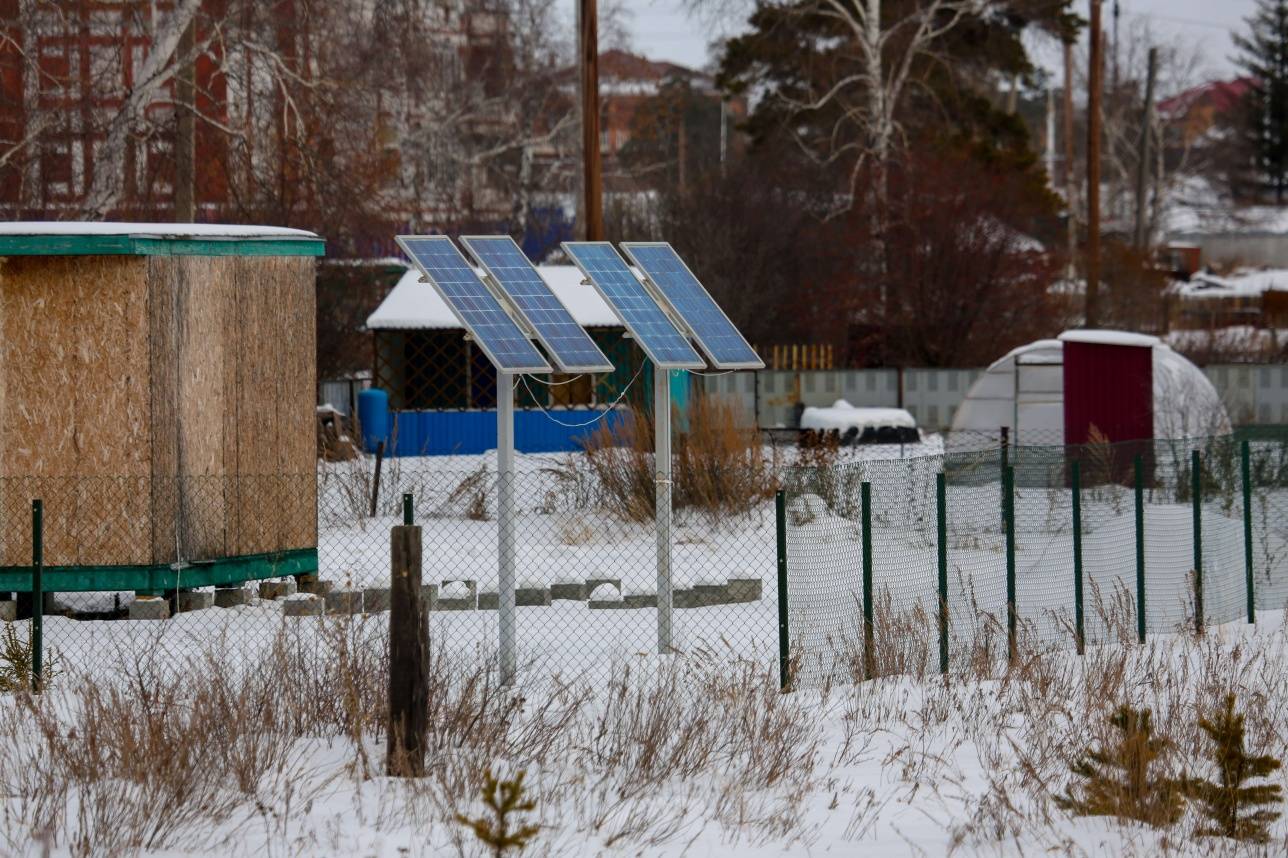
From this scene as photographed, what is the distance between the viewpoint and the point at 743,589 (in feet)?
43.4

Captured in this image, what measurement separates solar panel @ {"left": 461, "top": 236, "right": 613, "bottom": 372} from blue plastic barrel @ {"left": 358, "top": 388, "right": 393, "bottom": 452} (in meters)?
13.8

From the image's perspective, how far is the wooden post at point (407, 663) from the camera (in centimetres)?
758

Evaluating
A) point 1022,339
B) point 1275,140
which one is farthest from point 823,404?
point 1275,140

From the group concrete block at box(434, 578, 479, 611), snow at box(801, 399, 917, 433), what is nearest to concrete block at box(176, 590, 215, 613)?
concrete block at box(434, 578, 479, 611)

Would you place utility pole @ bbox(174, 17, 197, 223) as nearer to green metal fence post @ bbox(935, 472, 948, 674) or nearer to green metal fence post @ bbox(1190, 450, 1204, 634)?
green metal fence post @ bbox(935, 472, 948, 674)

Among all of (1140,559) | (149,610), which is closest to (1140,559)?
(1140,559)

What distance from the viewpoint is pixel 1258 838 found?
23.6ft

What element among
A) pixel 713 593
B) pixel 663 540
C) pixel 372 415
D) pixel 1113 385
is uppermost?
pixel 1113 385

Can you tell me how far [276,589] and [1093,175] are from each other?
2398cm

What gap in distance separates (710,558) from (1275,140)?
218ft

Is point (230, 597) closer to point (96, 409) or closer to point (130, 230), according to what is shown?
point (96, 409)

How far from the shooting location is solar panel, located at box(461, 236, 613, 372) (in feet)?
35.4

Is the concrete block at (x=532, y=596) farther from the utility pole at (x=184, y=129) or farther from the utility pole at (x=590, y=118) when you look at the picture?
the utility pole at (x=590, y=118)

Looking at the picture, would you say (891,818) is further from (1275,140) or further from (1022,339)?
(1275,140)
